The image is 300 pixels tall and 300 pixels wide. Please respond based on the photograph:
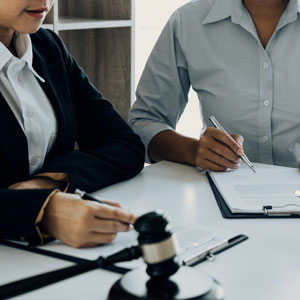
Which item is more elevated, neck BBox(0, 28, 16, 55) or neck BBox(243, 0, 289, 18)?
neck BBox(243, 0, 289, 18)

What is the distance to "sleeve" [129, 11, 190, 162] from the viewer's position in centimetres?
199

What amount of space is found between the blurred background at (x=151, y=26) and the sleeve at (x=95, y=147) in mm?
2946

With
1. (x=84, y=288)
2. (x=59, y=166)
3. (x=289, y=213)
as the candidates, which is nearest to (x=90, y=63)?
(x=59, y=166)

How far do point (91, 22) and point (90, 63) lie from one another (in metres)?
0.32

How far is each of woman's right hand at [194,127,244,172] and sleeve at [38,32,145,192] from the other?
0.16m

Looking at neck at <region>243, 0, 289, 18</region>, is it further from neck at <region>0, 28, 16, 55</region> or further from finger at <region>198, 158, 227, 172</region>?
neck at <region>0, 28, 16, 55</region>

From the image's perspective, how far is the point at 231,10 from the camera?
6.28 ft

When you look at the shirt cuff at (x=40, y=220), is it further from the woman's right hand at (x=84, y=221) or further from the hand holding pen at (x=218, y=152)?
the hand holding pen at (x=218, y=152)

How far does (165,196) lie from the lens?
1.41 meters

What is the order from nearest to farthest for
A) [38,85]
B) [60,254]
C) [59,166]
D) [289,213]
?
[60,254] → [289,213] → [59,166] → [38,85]

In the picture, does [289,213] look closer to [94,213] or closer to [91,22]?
[94,213]

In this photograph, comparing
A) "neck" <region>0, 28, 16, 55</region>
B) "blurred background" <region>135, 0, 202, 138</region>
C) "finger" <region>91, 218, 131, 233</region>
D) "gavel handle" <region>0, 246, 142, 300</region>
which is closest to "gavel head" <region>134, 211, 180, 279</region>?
"gavel handle" <region>0, 246, 142, 300</region>

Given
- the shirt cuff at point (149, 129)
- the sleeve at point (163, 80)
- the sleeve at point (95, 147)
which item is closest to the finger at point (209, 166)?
the sleeve at point (95, 147)

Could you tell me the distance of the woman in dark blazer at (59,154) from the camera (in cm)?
109
